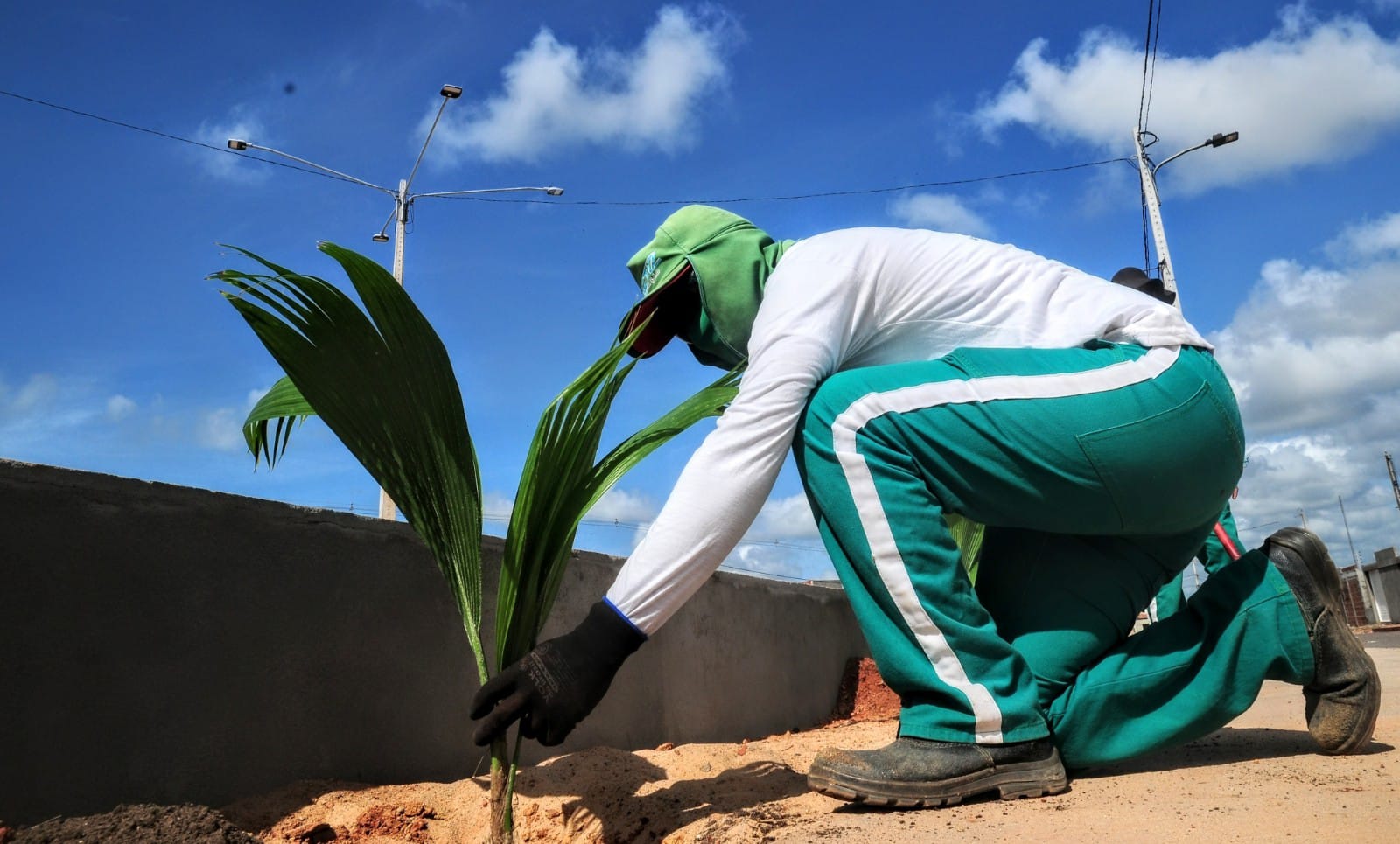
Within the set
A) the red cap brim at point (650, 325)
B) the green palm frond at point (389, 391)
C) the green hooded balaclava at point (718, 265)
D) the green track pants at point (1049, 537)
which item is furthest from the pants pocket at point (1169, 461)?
the green palm frond at point (389, 391)

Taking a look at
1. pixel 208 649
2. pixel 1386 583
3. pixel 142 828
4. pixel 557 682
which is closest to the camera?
pixel 142 828

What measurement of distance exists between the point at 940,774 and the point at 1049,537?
1.73ft

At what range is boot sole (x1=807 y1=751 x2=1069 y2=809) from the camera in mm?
1488

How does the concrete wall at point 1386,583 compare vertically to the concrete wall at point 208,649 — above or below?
below

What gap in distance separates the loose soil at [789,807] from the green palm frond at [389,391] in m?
0.40

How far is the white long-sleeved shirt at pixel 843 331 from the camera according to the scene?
153cm

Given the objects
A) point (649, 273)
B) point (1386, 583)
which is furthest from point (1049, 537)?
point (1386, 583)

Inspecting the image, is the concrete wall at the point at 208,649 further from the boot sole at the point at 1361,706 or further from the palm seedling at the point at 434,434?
the boot sole at the point at 1361,706

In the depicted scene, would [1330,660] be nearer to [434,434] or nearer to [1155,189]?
[434,434]

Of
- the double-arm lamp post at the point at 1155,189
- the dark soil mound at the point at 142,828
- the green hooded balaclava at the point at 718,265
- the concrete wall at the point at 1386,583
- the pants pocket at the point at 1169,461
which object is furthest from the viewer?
the concrete wall at the point at 1386,583

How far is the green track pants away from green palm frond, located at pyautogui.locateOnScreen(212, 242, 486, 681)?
610 mm

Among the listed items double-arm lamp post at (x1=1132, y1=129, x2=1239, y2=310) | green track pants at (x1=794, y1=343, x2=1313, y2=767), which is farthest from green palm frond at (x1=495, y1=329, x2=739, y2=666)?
double-arm lamp post at (x1=1132, y1=129, x2=1239, y2=310)

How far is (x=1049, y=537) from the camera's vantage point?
5.92 ft

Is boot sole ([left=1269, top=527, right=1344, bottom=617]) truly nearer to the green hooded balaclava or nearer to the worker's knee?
the worker's knee
